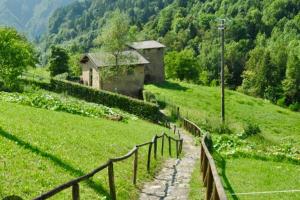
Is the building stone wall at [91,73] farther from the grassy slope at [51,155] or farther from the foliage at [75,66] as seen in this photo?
the grassy slope at [51,155]

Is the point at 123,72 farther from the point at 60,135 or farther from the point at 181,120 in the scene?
the point at 60,135

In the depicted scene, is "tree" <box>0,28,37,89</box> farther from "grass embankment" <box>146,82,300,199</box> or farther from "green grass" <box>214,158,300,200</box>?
"green grass" <box>214,158,300,200</box>

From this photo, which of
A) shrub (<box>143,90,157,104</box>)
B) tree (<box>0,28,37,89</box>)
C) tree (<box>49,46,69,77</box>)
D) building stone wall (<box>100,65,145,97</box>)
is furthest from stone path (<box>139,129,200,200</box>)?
tree (<box>49,46,69,77</box>)

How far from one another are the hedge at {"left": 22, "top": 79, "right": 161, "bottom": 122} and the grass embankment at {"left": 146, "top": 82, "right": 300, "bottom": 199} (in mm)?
5561

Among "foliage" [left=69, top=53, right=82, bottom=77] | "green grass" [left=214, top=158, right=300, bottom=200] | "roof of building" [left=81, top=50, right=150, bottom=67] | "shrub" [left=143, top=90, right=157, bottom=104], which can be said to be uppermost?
"roof of building" [left=81, top=50, right=150, bottom=67]

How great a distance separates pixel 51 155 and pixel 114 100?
40471 millimetres

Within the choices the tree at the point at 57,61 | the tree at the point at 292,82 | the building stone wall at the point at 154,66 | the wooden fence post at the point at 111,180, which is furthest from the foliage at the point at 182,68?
the wooden fence post at the point at 111,180

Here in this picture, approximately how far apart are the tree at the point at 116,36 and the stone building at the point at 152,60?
10329 mm

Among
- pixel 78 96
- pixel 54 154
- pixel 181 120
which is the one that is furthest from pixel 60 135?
pixel 78 96

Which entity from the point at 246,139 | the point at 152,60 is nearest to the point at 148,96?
the point at 152,60

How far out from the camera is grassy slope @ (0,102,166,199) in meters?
12.9

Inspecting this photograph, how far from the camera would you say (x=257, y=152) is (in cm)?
2761

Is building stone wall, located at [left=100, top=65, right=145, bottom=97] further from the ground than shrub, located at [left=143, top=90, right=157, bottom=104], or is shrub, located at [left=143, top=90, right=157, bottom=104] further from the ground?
building stone wall, located at [left=100, top=65, right=145, bottom=97]

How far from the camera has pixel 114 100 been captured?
5638 cm
